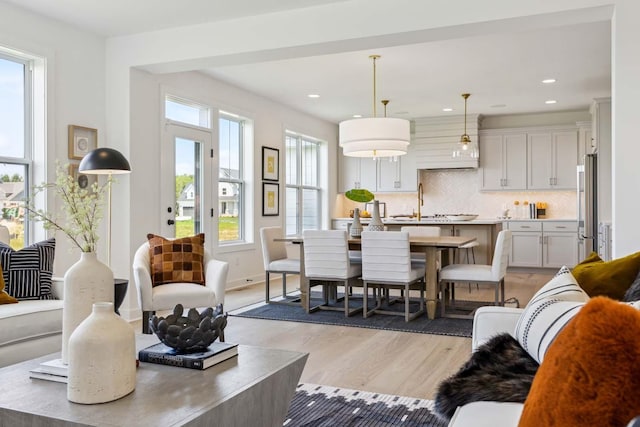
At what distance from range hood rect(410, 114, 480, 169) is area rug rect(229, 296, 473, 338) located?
13.5ft

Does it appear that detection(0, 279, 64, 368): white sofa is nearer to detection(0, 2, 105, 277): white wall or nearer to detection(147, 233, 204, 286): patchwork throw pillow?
detection(147, 233, 204, 286): patchwork throw pillow

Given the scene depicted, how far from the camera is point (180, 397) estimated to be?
5.66ft

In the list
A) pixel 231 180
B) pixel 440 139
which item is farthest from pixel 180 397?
pixel 440 139

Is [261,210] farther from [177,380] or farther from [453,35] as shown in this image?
[177,380]

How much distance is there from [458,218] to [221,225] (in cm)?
386

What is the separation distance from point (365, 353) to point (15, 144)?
10.5 feet

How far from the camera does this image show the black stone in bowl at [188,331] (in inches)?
81.0

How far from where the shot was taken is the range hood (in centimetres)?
913

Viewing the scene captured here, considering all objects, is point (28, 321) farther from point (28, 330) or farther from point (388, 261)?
point (388, 261)

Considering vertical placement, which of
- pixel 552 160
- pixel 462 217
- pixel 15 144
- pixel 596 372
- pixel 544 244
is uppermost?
pixel 552 160

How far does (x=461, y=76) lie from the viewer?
257 inches

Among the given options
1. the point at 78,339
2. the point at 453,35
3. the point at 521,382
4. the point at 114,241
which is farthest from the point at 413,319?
the point at 78,339

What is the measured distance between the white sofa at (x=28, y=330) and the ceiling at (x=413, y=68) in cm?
244

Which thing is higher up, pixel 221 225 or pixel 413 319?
pixel 221 225
